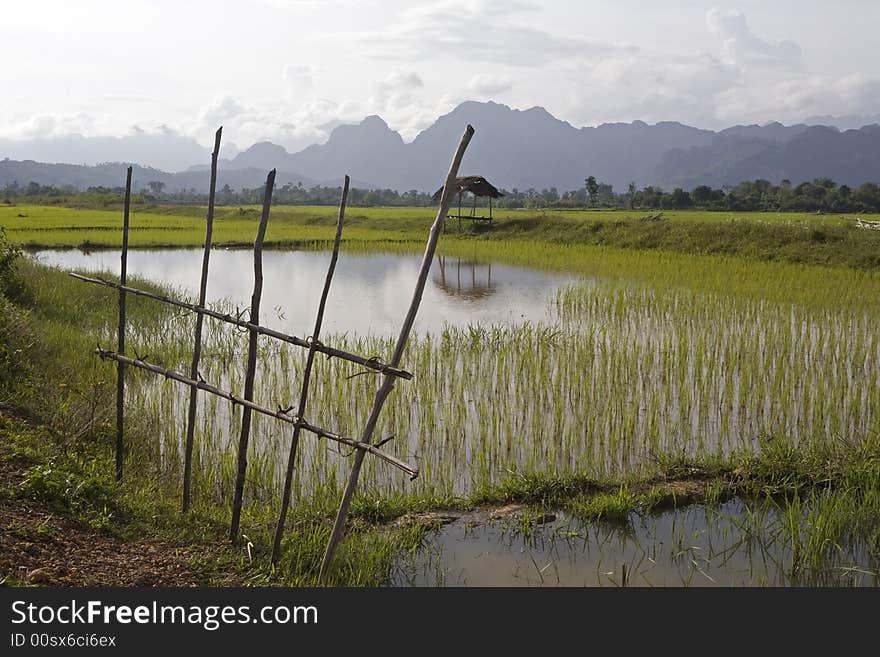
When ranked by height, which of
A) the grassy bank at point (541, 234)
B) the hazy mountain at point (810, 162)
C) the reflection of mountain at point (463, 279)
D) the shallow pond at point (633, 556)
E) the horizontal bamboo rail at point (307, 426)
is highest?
the hazy mountain at point (810, 162)

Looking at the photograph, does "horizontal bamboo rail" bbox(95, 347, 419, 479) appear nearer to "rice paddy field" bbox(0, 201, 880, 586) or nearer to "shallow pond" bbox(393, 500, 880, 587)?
"shallow pond" bbox(393, 500, 880, 587)

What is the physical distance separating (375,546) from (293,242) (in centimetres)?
1767

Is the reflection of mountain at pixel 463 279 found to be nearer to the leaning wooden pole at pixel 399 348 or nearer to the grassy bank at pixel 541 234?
the grassy bank at pixel 541 234

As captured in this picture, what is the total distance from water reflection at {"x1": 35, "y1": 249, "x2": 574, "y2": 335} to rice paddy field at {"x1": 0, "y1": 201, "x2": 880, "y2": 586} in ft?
1.61

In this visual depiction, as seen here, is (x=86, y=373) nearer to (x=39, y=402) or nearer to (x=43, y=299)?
(x=39, y=402)

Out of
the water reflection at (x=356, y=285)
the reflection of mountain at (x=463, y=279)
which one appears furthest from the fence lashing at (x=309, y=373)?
the reflection of mountain at (x=463, y=279)

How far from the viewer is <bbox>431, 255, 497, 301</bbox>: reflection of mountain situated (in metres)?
12.4

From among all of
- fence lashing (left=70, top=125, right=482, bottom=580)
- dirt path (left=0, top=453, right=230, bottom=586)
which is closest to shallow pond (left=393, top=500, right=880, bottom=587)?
fence lashing (left=70, top=125, right=482, bottom=580)

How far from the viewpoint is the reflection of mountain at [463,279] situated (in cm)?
1238

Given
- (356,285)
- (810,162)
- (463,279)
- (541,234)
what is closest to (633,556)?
(356,285)

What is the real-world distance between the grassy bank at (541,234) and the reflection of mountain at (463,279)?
3.53 m

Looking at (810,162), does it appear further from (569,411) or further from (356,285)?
A: (569,411)

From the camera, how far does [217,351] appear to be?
296 inches

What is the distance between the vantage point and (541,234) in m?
21.5
